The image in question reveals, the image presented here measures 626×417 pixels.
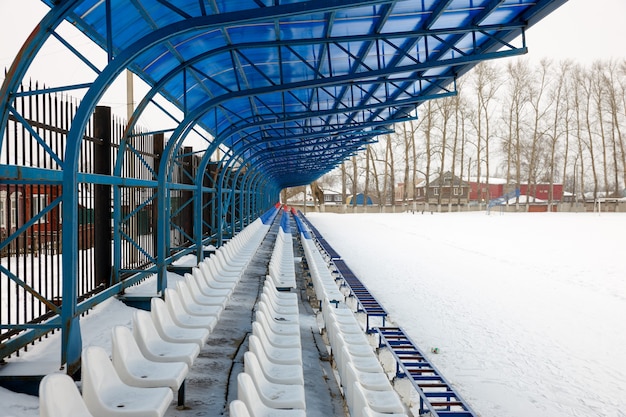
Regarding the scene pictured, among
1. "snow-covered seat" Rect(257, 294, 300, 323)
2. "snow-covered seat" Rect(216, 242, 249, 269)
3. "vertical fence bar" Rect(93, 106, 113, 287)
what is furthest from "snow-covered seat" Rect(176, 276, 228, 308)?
"snow-covered seat" Rect(216, 242, 249, 269)

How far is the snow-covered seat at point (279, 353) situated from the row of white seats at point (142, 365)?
540 mm

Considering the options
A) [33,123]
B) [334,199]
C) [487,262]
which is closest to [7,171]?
[33,123]

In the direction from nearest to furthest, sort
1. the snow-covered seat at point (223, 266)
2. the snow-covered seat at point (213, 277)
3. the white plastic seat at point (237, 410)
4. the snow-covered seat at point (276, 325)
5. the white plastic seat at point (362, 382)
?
the white plastic seat at point (237, 410)
the white plastic seat at point (362, 382)
the snow-covered seat at point (276, 325)
the snow-covered seat at point (213, 277)
the snow-covered seat at point (223, 266)

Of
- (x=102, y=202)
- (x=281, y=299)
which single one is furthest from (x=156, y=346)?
(x=102, y=202)

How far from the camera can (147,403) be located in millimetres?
3074

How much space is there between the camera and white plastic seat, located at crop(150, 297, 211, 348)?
440 cm

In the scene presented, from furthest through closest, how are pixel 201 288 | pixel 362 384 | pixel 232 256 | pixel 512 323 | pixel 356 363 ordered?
pixel 232 256
pixel 512 323
pixel 201 288
pixel 356 363
pixel 362 384

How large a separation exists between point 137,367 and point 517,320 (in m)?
7.40

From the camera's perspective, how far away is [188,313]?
5.46 meters

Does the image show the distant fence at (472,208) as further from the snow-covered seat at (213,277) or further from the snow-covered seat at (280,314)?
the snow-covered seat at (280,314)

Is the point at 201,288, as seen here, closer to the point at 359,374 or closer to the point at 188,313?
the point at 188,313

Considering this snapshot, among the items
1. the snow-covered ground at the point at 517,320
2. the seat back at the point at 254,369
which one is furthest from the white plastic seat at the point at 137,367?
the snow-covered ground at the point at 517,320

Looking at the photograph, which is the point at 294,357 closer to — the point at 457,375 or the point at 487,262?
the point at 457,375

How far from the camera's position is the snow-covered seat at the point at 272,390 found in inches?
140
